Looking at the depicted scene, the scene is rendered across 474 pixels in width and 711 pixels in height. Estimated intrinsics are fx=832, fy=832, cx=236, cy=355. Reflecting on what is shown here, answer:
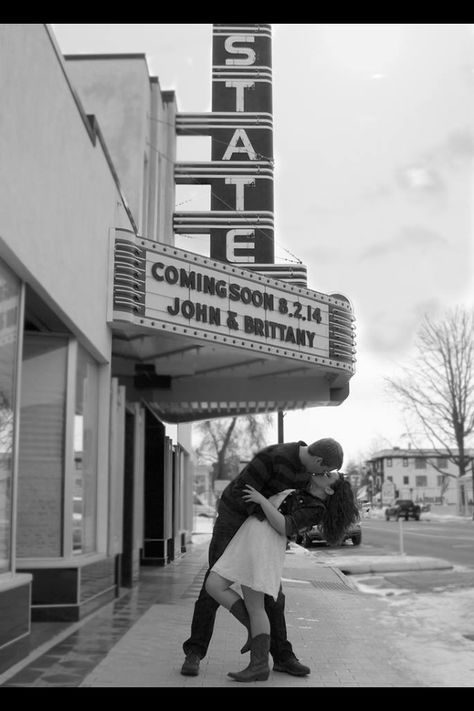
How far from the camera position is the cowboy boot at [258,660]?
16.0 ft

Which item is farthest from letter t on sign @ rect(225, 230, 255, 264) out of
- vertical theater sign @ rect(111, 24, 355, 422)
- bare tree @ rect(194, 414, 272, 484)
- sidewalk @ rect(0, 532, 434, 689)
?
bare tree @ rect(194, 414, 272, 484)

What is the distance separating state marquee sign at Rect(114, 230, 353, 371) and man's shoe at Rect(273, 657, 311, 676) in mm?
4616

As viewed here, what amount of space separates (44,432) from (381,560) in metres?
10.8

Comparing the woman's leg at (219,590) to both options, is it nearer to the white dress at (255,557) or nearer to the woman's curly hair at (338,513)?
the white dress at (255,557)

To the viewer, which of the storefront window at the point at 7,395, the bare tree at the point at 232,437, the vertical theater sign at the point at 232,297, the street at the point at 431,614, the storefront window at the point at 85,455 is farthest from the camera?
the bare tree at the point at 232,437

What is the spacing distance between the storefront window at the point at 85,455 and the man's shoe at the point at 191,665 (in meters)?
3.31

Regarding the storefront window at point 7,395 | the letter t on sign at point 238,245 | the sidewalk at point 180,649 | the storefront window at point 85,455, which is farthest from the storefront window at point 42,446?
the letter t on sign at point 238,245

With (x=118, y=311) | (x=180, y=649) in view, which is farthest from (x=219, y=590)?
(x=118, y=311)

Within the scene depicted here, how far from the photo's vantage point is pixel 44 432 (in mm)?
7926

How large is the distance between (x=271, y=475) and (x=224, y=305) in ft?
16.6

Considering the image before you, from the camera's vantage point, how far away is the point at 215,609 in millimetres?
5074

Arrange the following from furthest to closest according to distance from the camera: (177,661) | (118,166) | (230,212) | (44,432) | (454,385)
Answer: (454,385) → (230,212) → (118,166) → (44,432) → (177,661)
